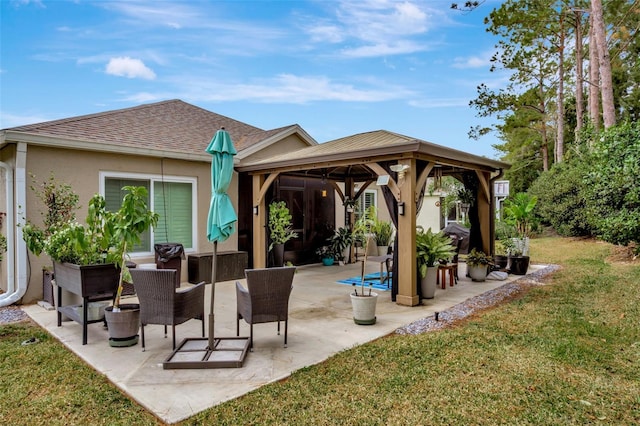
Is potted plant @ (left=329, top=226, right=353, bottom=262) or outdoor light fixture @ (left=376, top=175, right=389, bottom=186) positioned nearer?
outdoor light fixture @ (left=376, top=175, right=389, bottom=186)

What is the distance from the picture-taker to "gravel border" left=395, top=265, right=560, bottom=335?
5.59m

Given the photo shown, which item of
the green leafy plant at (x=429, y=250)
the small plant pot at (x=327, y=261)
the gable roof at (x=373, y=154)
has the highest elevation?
the gable roof at (x=373, y=154)

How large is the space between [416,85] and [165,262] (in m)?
14.0

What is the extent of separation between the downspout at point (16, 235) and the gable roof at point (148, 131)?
1.78 ft

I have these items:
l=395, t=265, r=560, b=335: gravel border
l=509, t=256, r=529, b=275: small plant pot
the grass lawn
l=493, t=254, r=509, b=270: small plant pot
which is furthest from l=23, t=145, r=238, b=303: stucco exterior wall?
l=509, t=256, r=529, b=275: small plant pot

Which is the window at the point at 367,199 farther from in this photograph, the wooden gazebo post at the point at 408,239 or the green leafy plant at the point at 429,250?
the wooden gazebo post at the point at 408,239

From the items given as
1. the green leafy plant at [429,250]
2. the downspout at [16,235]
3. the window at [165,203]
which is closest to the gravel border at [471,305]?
the green leafy plant at [429,250]

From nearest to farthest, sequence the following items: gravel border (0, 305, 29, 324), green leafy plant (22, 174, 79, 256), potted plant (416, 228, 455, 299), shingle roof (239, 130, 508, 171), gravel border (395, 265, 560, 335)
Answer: gravel border (395, 265, 560, 335), gravel border (0, 305, 29, 324), shingle roof (239, 130, 508, 171), green leafy plant (22, 174, 79, 256), potted plant (416, 228, 455, 299)

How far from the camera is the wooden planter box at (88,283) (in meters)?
4.82

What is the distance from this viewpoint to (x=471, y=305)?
6.89 m

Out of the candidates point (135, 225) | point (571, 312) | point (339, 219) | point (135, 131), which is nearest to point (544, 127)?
point (339, 219)

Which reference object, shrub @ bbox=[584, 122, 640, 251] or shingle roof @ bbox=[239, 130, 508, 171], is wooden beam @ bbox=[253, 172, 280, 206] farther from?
shrub @ bbox=[584, 122, 640, 251]

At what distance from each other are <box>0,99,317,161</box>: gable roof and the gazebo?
1.62 m

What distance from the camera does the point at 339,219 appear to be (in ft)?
42.4
